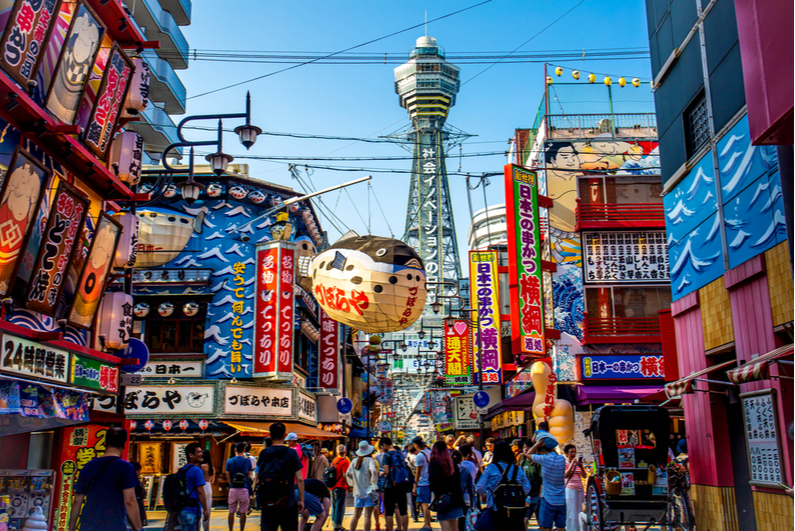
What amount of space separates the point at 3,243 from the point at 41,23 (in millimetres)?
3083

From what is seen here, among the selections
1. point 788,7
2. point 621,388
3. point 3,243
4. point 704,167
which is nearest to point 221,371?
point 621,388

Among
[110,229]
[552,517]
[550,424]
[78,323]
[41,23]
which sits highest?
[41,23]

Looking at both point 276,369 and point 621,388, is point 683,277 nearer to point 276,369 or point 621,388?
point 621,388

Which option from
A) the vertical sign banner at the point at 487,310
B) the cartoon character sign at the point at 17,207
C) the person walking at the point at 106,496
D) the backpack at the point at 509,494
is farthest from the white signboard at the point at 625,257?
the person walking at the point at 106,496

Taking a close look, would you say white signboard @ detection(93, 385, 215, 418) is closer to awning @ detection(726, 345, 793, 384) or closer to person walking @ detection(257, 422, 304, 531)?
person walking @ detection(257, 422, 304, 531)

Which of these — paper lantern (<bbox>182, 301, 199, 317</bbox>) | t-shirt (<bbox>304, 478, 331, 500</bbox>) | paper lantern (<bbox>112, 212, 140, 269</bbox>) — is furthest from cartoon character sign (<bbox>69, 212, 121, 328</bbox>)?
paper lantern (<bbox>182, 301, 199, 317</bbox>)

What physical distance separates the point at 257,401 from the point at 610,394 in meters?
11.4

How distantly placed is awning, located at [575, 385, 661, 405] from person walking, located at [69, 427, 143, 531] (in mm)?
18528

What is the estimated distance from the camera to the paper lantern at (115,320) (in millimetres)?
13750

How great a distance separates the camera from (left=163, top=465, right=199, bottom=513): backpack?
1003 centimetres

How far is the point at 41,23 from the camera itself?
33.4 feet

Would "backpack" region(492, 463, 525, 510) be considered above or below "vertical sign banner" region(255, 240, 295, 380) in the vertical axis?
below

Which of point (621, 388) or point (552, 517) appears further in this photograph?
point (621, 388)

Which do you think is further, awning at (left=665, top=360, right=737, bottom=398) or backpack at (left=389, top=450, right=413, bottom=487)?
backpack at (left=389, top=450, right=413, bottom=487)
